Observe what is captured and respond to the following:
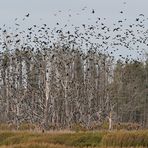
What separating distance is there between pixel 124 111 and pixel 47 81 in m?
30.4

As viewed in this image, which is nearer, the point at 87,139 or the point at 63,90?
the point at 87,139

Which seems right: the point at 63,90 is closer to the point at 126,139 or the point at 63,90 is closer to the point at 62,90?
the point at 62,90

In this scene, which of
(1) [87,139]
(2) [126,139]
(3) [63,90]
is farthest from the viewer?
(3) [63,90]

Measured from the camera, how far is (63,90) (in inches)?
1535

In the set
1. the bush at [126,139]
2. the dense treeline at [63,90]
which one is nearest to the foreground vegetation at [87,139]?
the bush at [126,139]

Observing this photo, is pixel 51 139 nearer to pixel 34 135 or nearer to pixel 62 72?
pixel 34 135

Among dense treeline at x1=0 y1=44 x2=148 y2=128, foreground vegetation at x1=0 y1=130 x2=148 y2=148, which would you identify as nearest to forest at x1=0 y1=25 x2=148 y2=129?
dense treeline at x1=0 y1=44 x2=148 y2=128

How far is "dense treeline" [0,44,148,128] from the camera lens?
34.2 m

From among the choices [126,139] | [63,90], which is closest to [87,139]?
[126,139]

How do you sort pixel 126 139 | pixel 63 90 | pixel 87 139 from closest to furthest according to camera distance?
pixel 126 139, pixel 87 139, pixel 63 90

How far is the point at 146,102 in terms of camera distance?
57.9 meters

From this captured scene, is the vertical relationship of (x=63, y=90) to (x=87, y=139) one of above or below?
above

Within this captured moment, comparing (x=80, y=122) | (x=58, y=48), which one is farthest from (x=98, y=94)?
(x=58, y=48)

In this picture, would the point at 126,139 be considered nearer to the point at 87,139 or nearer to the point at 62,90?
the point at 87,139
